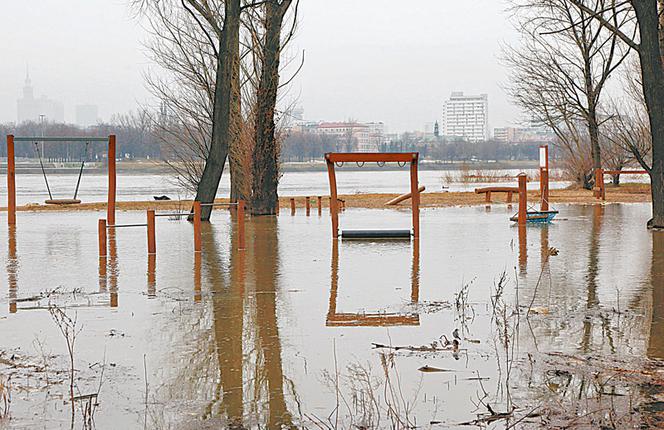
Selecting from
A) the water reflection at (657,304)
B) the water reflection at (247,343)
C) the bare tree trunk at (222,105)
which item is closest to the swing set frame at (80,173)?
the bare tree trunk at (222,105)

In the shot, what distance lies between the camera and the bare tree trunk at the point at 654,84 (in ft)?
62.8

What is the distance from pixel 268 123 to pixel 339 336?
1782 centimetres

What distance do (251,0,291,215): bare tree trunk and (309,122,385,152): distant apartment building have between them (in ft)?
368

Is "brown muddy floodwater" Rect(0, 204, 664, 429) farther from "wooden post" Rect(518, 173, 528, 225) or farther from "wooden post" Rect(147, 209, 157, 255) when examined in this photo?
"wooden post" Rect(518, 173, 528, 225)

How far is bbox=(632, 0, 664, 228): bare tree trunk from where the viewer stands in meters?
19.1

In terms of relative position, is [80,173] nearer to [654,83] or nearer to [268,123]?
[268,123]

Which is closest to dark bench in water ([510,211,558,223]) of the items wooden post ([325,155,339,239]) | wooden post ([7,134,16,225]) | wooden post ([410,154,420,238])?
wooden post ([410,154,420,238])

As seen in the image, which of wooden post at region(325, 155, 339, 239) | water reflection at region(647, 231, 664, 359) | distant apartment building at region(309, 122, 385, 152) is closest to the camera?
water reflection at region(647, 231, 664, 359)

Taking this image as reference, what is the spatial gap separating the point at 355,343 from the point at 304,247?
8331 mm

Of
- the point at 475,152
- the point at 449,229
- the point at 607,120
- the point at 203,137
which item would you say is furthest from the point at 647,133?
the point at 475,152

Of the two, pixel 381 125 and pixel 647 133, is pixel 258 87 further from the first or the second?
pixel 381 125

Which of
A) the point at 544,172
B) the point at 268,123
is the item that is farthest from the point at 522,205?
the point at 268,123

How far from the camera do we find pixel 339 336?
333 inches

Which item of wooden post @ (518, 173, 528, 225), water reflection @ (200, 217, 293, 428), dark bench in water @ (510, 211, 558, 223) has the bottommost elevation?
water reflection @ (200, 217, 293, 428)
